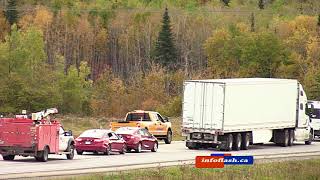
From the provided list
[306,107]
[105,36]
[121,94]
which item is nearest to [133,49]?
[105,36]

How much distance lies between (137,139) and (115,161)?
7767 millimetres

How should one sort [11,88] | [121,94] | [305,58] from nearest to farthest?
[11,88] → [121,94] → [305,58]

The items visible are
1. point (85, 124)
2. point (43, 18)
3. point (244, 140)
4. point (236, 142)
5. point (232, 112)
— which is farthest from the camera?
point (43, 18)

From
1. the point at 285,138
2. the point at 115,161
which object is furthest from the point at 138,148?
the point at 285,138

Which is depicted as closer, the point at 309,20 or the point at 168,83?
the point at 168,83

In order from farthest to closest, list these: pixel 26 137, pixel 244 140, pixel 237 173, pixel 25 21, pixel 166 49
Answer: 1. pixel 25 21
2. pixel 166 49
3. pixel 244 140
4. pixel 26 137
5. pixel 237 173

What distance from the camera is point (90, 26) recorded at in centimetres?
17088

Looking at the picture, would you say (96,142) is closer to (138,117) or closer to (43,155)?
(43,155)

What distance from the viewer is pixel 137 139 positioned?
150 feet

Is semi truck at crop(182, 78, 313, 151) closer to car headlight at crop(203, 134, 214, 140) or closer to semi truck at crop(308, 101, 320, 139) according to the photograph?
car headlight at crop(203, 134, 214, 140)

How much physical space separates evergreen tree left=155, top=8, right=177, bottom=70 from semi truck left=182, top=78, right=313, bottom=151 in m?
94.4

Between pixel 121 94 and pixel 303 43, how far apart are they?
2102 inches

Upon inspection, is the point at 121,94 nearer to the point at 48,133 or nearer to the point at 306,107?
the point at 306,107

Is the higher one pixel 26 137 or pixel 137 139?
pixel 26 137
